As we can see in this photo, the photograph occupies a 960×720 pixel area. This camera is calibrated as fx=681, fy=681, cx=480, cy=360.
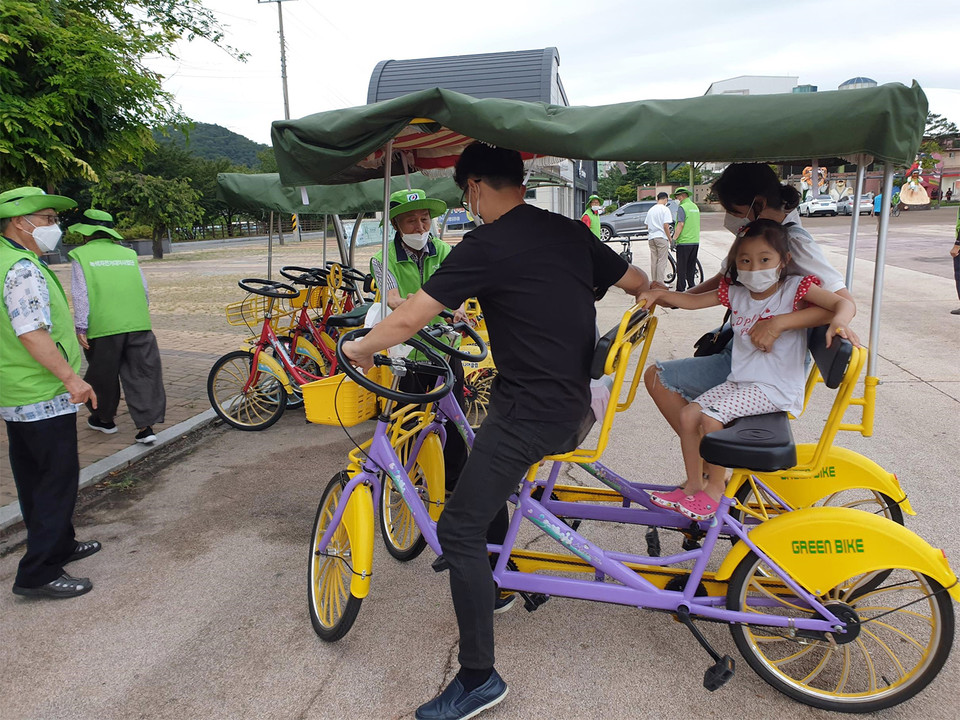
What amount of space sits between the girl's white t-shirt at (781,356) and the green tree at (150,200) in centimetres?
2990

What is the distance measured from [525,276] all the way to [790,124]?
96 cm

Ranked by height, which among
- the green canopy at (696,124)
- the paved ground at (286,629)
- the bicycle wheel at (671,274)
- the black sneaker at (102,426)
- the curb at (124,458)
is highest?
the green canopy at (696,124)

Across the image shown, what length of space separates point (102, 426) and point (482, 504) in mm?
4638

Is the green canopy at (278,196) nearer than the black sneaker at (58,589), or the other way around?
the black sneaker at (58,589)

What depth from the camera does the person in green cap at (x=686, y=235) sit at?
11938 millimetres

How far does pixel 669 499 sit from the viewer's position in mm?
2883

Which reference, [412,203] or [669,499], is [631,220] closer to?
[412,203]

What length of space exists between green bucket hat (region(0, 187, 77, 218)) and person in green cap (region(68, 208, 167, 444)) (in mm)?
1732

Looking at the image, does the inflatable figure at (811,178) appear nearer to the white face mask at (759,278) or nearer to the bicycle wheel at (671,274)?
the white face mask at (759,278)

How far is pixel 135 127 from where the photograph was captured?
5047 mm

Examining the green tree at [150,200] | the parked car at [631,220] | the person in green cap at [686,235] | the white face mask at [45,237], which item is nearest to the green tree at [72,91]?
the white face mask at [45,237]

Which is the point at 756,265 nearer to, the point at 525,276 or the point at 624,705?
the point at 525,276

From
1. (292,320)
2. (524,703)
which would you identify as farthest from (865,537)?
(292,320)

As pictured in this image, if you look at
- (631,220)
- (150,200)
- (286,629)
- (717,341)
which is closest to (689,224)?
(717,341)
